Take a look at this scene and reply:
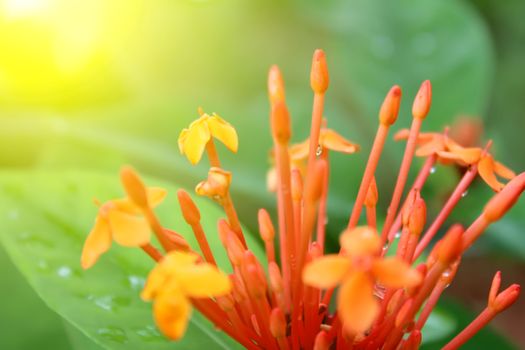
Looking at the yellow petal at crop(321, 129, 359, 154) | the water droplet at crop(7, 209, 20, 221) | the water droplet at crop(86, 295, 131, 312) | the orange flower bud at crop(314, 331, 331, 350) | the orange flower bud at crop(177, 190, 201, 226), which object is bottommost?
the orange flower bud at crop(314, 331, 331, 350)

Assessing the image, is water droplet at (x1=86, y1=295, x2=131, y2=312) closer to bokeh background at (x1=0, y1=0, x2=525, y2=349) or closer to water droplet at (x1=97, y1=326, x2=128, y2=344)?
water droplet at (x1=97, y1=326, x2=128, y2=344)

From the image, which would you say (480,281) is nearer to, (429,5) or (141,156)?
(429,5)

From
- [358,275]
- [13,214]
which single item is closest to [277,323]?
[358,275]

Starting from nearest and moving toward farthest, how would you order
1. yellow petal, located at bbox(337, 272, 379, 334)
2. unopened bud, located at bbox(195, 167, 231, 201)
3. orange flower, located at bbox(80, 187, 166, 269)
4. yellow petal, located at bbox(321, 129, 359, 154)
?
yellow petal, located at bbox(337, 272, 379, 334)
orange flower, located at bbox(80, 187, 166, 269)
unopened bud, located at bbox(195, 167, 231, 201)
yellow petal, located at bbox(321, 129, 359, 154)

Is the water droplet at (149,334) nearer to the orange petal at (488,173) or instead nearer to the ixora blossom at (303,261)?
the ixora blossom at (303,261)

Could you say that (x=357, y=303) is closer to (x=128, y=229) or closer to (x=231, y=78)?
(x=128, y=229)

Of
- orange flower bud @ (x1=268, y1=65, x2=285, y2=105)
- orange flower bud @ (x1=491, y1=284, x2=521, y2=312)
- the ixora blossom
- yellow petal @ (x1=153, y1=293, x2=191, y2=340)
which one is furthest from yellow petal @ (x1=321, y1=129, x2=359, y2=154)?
yellow petal @ (x1=153, y1=293, x2=191, y2=340)
